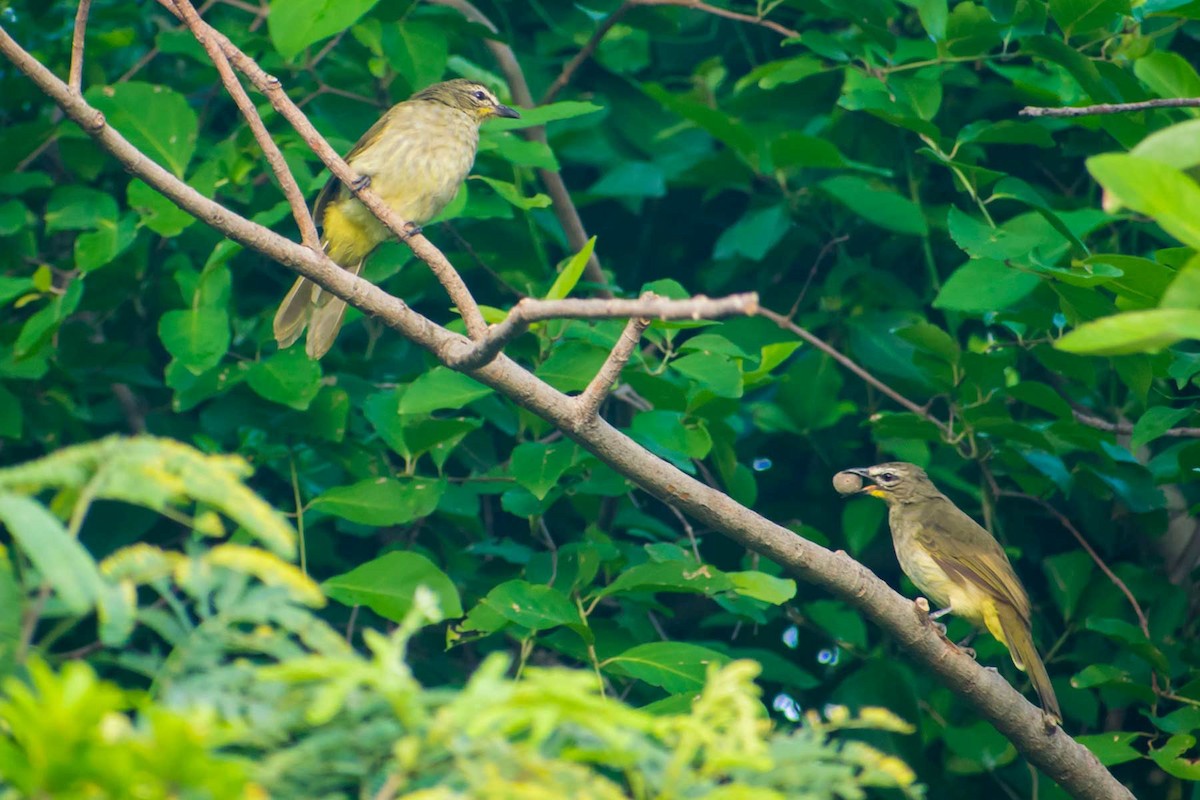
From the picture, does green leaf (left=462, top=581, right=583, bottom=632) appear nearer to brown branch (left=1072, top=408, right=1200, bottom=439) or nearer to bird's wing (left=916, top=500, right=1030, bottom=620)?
bird's wing (left=916, top=500, right=1030, bottom=620)

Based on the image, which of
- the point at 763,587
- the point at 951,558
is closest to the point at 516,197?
the point at 763,587

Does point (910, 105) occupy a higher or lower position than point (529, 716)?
lower

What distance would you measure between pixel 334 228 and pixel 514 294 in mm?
970

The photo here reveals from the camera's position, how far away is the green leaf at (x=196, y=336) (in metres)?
4.09

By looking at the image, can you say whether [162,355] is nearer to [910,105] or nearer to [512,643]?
[512,643]

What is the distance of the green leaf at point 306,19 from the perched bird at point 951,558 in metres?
2.23

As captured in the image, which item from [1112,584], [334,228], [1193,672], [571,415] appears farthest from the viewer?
[334,228]

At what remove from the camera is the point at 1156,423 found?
149 inches

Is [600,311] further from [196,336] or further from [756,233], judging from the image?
[756,233]

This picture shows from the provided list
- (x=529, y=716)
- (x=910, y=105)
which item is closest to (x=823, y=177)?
(x=910, y=105)

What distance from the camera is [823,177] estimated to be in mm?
5297

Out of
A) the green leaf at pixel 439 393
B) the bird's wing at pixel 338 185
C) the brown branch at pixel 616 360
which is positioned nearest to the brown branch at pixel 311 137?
the green leaf at pixel 439 393

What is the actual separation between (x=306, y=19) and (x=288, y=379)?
1135 mm

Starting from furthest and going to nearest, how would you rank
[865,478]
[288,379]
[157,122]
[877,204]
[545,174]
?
[545,174] → [865,478] → [877,204] → [157,122] → [288,379]
